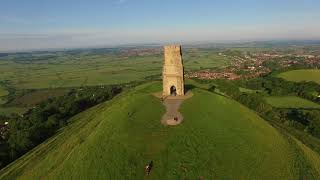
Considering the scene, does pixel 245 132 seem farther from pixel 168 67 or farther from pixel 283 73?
pixel 283 73

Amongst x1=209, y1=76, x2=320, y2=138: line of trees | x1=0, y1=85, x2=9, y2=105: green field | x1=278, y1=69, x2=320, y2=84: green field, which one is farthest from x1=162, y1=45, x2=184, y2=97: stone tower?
x1=0, y1=85, x2=9, y2=105: green field

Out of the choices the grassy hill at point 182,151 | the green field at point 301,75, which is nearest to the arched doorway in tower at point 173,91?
the grassy hill at point 182,151

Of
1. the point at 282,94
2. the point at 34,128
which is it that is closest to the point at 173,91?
the point at 34,128

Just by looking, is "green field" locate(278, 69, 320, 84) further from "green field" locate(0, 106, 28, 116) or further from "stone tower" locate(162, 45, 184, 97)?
"stone tower" locate(162, 45, 184, 97)

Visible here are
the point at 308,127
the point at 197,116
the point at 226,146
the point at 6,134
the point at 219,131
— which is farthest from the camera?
the point at 6,134

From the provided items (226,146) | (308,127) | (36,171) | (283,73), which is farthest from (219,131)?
(283,73)

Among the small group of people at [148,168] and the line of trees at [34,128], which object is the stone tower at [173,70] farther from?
the line of trees at [34,128]

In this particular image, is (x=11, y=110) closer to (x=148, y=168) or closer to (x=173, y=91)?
(x=173, y=91)
